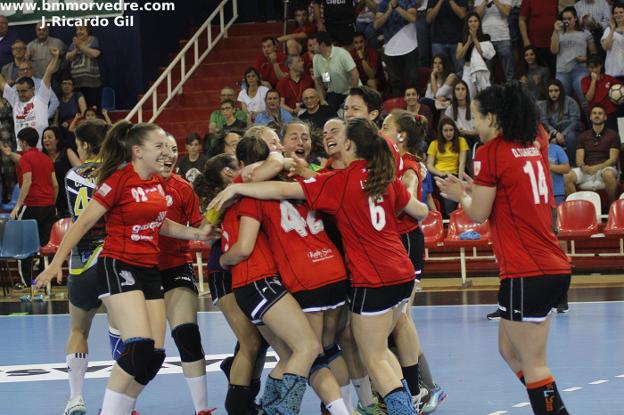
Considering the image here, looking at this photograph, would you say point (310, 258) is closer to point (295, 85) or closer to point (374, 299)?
point (374, 299)

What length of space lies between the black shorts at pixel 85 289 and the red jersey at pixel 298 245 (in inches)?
52.9

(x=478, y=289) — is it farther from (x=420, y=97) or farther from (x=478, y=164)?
(x=478, y=164)

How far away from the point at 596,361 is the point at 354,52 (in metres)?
9.01

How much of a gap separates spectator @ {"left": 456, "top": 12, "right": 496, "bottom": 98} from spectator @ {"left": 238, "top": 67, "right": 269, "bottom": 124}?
9.42 feet

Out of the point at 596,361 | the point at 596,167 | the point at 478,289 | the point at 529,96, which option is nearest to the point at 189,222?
the point at 529,96

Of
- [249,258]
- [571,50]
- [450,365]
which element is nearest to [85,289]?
[249,258]

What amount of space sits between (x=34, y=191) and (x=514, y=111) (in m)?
10.7

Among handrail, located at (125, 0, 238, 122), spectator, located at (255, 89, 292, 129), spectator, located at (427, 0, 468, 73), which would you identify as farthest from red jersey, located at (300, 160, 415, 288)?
handrail, located at (125, 0, 238, 122)

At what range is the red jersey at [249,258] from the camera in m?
5.93

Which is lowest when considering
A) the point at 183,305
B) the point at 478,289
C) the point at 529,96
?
the point at 478,289

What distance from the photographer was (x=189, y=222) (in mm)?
7090

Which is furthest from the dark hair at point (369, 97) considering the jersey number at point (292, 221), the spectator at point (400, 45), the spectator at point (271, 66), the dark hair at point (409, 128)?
the spectator at point (271, 66)

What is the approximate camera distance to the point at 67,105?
1723 centimetres

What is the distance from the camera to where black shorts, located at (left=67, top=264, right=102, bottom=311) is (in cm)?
676
